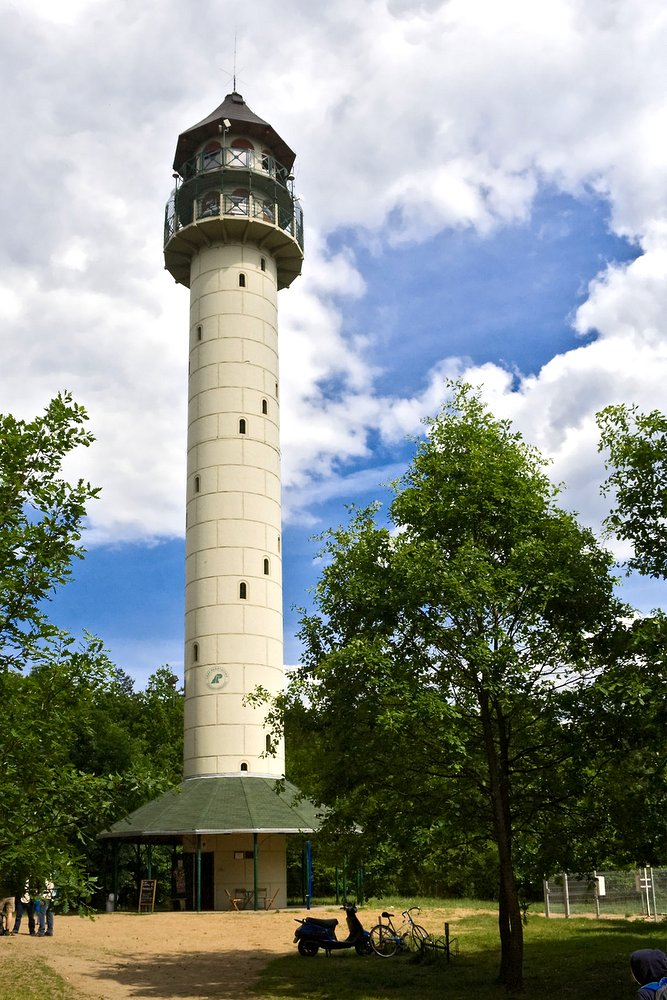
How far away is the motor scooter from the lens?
23.2 metres

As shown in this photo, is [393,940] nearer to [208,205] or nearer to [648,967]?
[648,967]

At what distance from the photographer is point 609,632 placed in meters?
18.0

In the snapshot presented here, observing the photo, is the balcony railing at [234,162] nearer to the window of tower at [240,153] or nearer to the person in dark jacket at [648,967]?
the window of tower at [240,153]

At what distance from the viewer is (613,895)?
3080 centimetres

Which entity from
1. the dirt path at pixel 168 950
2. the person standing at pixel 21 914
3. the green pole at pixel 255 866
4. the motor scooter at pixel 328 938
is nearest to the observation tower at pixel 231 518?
the green pole at pixel 255 866

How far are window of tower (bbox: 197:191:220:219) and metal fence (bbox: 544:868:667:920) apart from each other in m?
32.2

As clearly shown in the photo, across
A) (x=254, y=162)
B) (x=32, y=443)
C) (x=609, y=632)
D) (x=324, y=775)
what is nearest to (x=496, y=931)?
(x=324, y=775)

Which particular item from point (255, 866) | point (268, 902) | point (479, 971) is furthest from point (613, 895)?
point (268, 902)

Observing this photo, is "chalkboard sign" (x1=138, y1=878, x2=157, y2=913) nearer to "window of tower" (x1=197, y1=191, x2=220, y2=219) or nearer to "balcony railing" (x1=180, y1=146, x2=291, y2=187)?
"window of tower" (x1=197, y1=191, x2=220, y2=219)

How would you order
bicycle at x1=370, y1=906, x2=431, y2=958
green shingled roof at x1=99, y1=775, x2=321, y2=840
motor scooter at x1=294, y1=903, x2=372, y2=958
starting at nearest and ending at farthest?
1. bicycle at x1=370, y1=906, x2=431, y2=958
2. motor scooter at x1=294, y1=903, x2=372, y2=958
3. green shingled roof at x1=99, y1=775, x2=321, y2=840

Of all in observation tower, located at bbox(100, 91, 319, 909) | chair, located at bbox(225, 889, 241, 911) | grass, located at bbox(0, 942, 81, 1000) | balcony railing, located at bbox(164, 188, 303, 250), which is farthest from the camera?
balcony railing, located at bbox(164, 188, 303, 250)

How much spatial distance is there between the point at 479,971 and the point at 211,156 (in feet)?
131

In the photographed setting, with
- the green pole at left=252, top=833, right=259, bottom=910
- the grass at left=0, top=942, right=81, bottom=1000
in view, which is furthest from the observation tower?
the grass at left=0, top=942, right=81, bottom=1000

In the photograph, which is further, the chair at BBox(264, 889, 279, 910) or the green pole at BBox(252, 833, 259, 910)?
the chair at BBox(264, 889, 279, 910)
